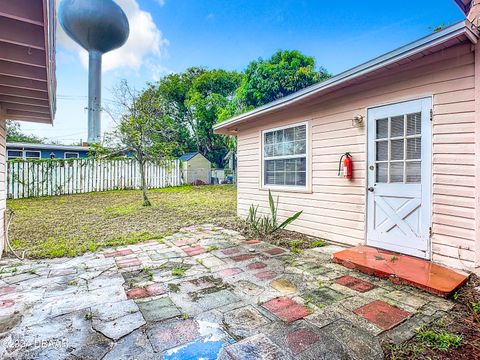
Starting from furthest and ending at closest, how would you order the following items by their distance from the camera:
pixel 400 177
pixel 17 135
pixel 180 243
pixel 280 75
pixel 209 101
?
pixel 17 135 → pixel 209 101 → pixel 280 75 → pixel 180 243 → pixel 400 177

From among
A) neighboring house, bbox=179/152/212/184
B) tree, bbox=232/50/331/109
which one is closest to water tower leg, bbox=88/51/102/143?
neighboring house, bbox=179/152/212/184

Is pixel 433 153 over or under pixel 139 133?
under

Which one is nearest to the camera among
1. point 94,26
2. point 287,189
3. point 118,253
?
point 118,253

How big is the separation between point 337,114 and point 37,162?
424 inches

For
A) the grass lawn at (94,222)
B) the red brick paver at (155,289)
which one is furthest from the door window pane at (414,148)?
the grass lawn at (94,222)

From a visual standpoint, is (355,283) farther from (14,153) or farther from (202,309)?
(14,153)

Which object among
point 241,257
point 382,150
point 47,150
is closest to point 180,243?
point 241,257

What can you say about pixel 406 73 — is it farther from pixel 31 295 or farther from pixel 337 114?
pixel 31 295

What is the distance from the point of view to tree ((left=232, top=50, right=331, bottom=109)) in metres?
12.4

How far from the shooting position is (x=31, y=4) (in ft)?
5.01

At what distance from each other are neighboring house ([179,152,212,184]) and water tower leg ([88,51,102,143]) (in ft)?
37.9

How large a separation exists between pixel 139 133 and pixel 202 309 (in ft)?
21.1

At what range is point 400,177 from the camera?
3.21m

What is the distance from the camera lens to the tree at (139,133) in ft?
24.3
